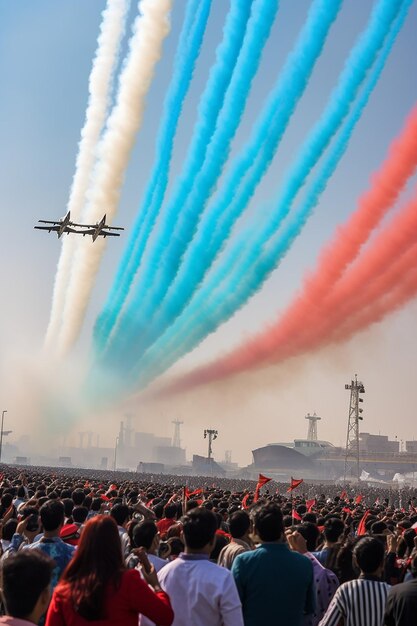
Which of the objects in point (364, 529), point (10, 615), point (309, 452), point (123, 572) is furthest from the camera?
point (309, 452)

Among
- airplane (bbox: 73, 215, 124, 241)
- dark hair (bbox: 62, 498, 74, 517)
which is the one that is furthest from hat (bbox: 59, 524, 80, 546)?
airplane (bbox: 73, 215, 124, 241)

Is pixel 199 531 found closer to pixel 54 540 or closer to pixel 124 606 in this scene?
pixel 124 606

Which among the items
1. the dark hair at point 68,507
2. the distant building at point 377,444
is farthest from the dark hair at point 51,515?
the distant building at point 377,444

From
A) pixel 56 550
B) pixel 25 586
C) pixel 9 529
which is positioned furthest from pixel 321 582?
pixel 9 529

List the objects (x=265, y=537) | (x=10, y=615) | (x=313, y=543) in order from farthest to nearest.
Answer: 1. (x=313, y=543)
2. (x=265, y=537)
3. (x=10, y=615)

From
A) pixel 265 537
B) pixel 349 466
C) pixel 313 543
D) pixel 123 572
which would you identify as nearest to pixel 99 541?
pixel 123 572

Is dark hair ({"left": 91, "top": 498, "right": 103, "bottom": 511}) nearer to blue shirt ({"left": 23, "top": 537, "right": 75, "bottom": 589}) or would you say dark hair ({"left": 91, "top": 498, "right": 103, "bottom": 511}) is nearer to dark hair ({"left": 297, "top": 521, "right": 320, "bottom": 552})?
dark hair ({"left": 297, "top": 521, "right": 320, "bottom": 552})

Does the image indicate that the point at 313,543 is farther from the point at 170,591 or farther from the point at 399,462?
the point at 399,462
